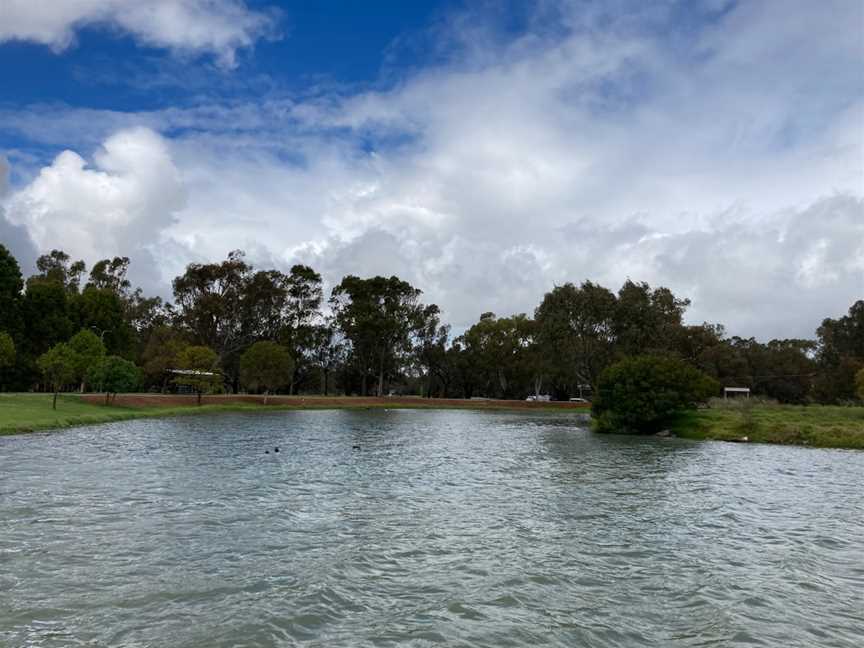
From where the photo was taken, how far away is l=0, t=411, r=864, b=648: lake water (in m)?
9.73

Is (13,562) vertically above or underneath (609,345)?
underneath

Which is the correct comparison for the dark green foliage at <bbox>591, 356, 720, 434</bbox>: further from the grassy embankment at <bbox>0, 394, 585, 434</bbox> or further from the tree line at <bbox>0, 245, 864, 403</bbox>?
the grassy embankment at <bbox>0, 394, 585, 434</bbox>

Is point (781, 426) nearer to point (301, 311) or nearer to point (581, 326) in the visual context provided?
point (581, 326)

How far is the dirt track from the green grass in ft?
163


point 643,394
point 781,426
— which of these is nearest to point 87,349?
point 643,394

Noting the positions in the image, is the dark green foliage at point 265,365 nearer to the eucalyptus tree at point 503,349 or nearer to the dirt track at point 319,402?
the dirt track at point 319,402

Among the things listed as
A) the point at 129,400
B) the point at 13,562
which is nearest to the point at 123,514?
the point at 13,562

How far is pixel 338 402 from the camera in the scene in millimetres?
99625

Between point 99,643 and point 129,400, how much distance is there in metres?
68.2

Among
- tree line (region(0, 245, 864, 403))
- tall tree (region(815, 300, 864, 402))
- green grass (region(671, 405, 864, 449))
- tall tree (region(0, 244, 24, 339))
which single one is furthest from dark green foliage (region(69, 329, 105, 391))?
tall tree (region(815, 300, 864, 402))

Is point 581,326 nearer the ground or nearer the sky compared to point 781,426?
nearer the sky

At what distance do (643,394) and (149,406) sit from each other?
169 feet

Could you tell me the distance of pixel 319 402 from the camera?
322 feet

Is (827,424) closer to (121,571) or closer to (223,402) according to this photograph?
(121,571)
